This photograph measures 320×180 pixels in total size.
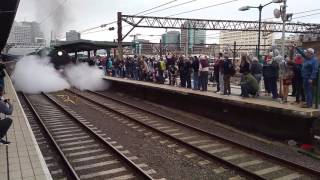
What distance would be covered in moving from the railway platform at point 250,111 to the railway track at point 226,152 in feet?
5.10

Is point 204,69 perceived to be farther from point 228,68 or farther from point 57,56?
point 57,56

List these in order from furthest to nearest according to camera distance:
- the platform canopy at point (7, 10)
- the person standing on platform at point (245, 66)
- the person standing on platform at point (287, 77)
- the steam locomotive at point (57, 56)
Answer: the steam locomotive at point (57, 56)
the person standing on platform at point (245, 66)
the person standing on platform at point (287, 77)
the platform canopy at point (7, 10)

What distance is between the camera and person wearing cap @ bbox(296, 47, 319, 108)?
1005 centimetres

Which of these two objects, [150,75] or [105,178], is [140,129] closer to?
[105,178]

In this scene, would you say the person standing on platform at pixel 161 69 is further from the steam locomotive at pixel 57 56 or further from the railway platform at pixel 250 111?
the steam locomotive at pixel 57 56

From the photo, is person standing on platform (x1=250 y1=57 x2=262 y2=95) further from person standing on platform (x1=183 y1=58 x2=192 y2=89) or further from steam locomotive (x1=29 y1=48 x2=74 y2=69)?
steam locomotive (x1=29 y1=48 x2=74 y2=69)

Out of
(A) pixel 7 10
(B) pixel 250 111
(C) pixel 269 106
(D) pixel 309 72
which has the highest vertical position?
(A) pixel 7 10

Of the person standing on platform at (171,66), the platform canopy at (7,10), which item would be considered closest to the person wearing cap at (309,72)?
the platform canopy at (7,10)

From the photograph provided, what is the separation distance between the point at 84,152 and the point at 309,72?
617 cm

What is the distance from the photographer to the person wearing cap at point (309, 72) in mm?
10055

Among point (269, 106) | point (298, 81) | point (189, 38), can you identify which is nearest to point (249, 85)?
point (298, 81)

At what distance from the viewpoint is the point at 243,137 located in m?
11.4

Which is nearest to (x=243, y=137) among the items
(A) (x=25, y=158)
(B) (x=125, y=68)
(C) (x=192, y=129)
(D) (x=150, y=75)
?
(C) (x=192, y=129)

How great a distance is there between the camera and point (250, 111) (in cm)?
1205
